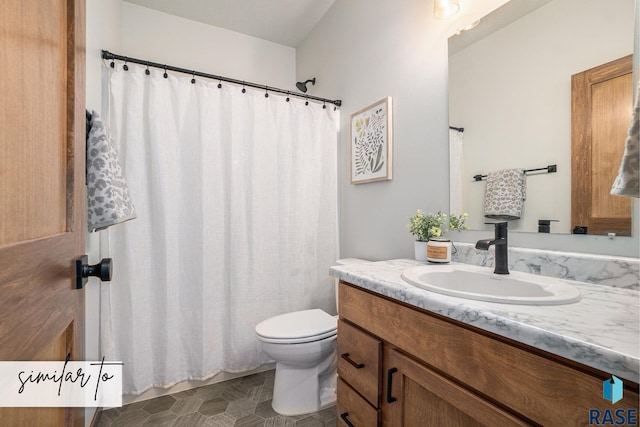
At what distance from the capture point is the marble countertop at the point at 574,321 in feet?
1.54

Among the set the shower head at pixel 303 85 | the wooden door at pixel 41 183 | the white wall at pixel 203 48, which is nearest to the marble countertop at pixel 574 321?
the wooden door at pixel 41 183

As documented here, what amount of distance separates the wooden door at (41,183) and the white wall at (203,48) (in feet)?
6.19

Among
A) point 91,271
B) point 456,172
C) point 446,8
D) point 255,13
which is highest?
point 255,13

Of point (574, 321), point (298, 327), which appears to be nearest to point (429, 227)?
point (574, 321)

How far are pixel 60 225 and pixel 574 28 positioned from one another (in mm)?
1571

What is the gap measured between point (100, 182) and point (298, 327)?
1.13 metres

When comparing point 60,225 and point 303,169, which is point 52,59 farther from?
point 303,169

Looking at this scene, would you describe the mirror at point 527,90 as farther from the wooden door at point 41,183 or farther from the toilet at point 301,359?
the wooden door at point 41,183

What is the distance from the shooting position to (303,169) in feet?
6.73

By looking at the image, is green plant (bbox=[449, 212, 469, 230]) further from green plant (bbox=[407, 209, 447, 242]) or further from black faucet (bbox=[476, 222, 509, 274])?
black faucet (bbox=[476, 222, 509, 274])

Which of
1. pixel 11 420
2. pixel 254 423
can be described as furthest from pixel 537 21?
pixel 254 423

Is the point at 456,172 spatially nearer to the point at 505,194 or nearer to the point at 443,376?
the point at 505,194

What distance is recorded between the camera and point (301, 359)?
1470 mm

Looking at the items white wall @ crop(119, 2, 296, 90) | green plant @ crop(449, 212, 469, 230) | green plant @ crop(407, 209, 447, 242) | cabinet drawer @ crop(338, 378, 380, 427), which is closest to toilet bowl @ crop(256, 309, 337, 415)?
cabinet drawer @ crop(338, 378, 380, 427)
